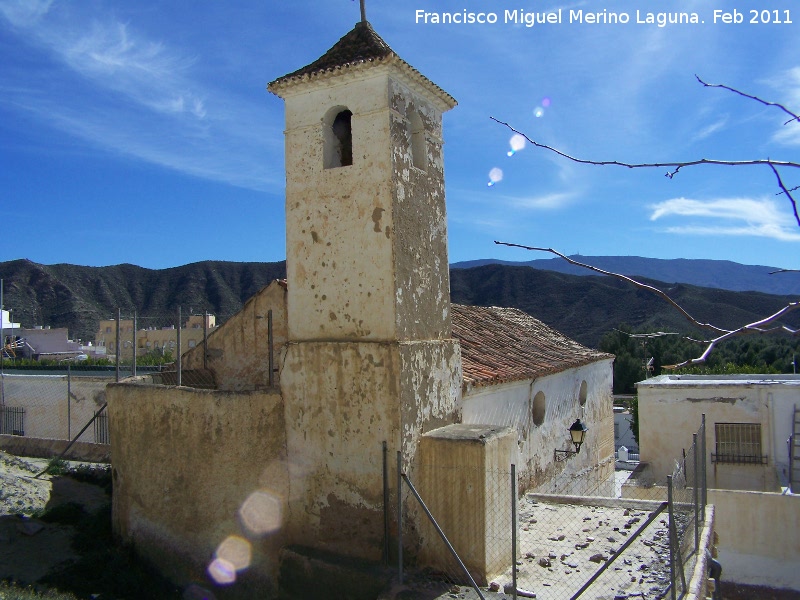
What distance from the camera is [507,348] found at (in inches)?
521

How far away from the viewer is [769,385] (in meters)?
16.2

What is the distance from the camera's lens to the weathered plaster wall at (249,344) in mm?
11414

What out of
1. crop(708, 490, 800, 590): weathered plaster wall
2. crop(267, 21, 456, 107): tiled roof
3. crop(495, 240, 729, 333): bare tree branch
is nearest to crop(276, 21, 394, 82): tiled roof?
crop(267, 21, 456, 107): tiled roof

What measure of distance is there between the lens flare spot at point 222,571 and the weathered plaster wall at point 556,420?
4.02m

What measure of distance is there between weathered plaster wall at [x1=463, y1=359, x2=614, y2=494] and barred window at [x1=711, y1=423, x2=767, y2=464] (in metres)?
2.75

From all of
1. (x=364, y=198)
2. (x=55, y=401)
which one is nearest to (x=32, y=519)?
(x=364, y=198)

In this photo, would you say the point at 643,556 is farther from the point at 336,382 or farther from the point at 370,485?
the point at 336,382

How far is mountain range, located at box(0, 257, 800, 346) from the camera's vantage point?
186ft

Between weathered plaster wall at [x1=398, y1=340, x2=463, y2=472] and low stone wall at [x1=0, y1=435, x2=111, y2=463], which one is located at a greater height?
weathered plaster wall at [x1=398, y1=340, x2=463, y2=472]

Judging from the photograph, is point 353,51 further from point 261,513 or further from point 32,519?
point 32,519

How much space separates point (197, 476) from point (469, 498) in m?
4.29

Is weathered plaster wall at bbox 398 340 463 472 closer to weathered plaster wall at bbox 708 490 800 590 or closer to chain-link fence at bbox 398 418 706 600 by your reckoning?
chain-link fence at bbox 398 418 706 600

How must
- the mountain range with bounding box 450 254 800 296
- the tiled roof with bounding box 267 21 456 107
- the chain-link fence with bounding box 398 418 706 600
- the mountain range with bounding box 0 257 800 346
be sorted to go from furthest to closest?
the mountain range with bounding box 450 254 800 296, the mountain range with bounding box 0 257 800 346, the tiled roof with bounding box 267 21 456 107, the chain-link fence with bounding box 398 418 706 600

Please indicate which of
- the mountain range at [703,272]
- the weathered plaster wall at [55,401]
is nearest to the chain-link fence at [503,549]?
the weathered plaster wall at [55,401]
